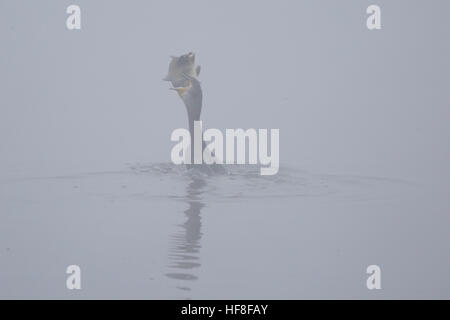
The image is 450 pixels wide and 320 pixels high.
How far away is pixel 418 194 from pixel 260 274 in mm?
8201

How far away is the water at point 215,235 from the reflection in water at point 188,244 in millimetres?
18

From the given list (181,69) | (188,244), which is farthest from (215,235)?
(181,69)

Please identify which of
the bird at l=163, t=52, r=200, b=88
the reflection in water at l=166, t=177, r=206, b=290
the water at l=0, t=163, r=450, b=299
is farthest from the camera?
the bird at l=163, t=52, r=200, b=88

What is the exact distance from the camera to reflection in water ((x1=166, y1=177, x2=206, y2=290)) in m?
10.2

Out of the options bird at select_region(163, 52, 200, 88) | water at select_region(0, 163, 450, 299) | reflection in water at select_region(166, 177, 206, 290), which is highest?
bird at select_region(163, 52, 200, 88)

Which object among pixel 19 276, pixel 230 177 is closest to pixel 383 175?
pixel 230 177

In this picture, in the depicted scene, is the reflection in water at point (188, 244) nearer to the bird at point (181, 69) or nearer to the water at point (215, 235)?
the water at point (215, 235)

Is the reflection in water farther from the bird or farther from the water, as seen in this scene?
the bird

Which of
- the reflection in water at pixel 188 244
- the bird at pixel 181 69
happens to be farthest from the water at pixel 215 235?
the bird at pixel 181 69

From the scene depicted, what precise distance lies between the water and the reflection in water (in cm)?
2

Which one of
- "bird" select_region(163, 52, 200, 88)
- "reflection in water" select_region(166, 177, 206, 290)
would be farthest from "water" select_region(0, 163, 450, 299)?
"bird" select_region(163, 52, 200, 88)

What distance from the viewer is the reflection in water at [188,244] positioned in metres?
10.2

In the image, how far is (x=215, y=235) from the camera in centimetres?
1249

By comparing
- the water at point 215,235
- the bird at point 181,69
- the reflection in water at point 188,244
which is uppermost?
the bird at point 181,69
